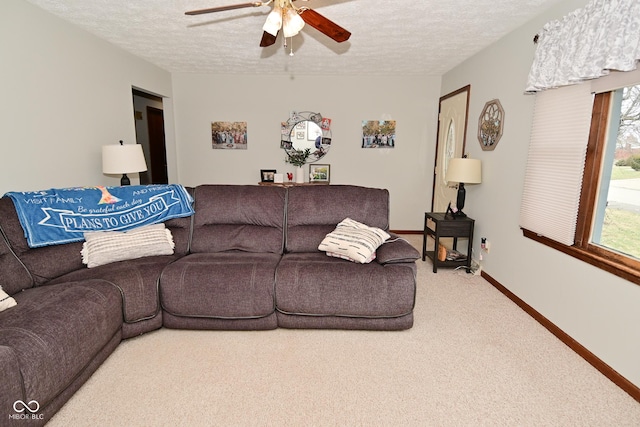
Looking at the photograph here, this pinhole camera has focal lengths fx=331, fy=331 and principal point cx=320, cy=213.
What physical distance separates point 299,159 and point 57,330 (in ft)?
12.7

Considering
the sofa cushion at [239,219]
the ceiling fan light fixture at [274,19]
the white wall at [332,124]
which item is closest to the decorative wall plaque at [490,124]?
the white wall at [332,124]

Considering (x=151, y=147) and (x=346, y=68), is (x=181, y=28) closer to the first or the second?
(x=346, y=68)

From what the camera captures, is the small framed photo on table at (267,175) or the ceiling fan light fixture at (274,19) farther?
the small framed photo on table at (267,175)

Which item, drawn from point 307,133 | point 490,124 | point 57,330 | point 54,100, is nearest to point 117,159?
point 54,100

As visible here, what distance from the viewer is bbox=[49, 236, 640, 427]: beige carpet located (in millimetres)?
1645

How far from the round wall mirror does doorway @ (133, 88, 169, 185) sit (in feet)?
6.81

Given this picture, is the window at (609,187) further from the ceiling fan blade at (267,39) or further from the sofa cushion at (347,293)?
the ceiling fan blade at (267,39)

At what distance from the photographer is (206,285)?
2314 millimetres

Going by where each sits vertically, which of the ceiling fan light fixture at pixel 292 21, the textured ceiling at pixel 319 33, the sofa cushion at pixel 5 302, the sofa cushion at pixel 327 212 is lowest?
the sofa cushion at pixel 5 302

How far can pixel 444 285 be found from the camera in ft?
10.8

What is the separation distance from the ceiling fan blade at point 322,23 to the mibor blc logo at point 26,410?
242cm

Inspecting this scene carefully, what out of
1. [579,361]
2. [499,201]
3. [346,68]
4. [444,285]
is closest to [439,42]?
[346,68]

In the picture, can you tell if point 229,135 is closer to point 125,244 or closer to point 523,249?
point 125,244

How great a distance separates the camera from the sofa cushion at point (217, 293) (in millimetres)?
2311
